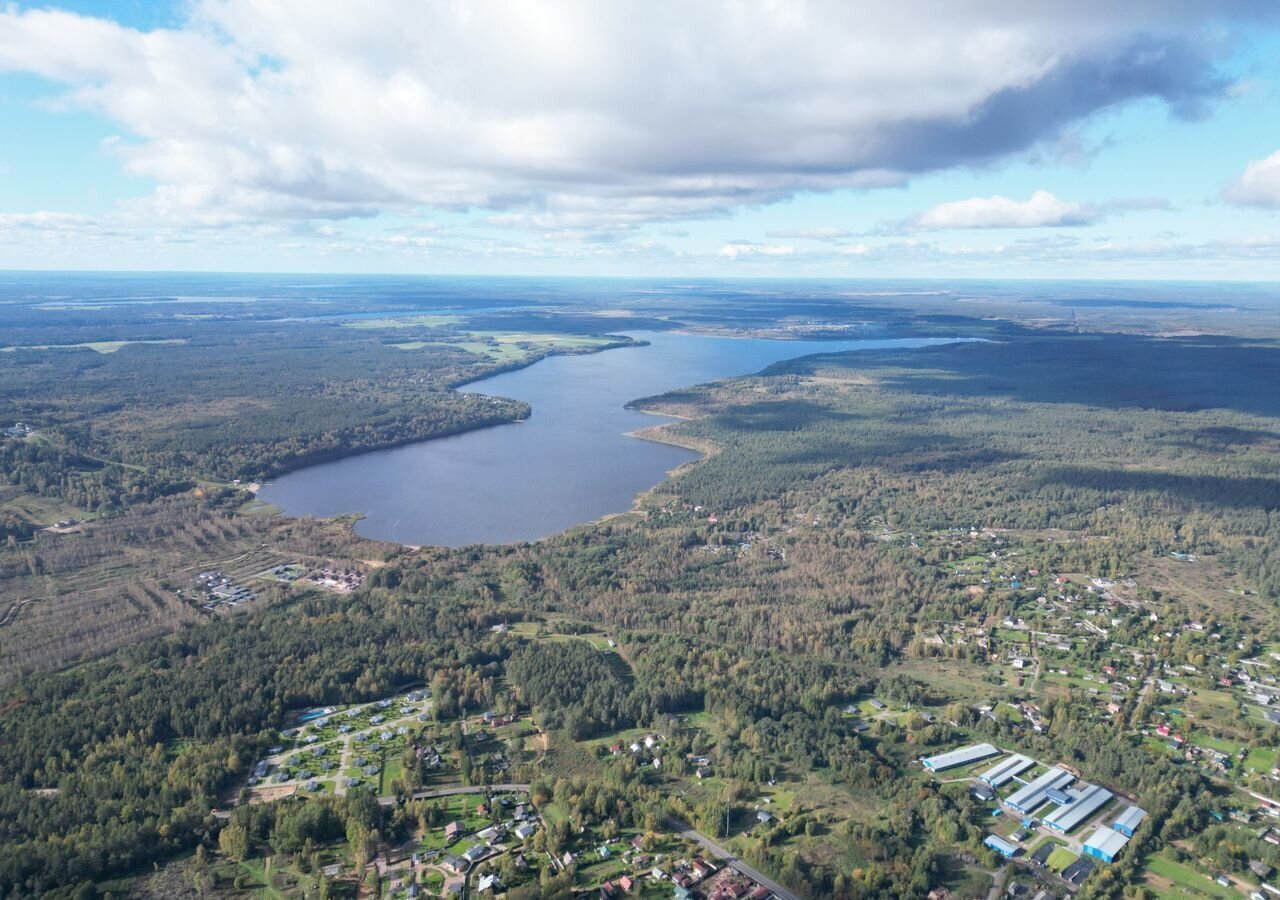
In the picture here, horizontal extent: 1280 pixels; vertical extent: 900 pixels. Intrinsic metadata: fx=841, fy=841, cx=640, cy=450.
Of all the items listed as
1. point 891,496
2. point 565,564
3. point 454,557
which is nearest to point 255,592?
point 454,557

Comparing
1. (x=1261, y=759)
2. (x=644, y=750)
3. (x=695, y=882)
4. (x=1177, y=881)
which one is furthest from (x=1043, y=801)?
(x=644, y=750)

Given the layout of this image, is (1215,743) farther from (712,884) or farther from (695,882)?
(695,882)

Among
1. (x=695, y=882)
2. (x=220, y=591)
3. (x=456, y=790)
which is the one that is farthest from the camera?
(x=220, y=591)

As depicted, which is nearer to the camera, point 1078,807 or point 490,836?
point 490,836

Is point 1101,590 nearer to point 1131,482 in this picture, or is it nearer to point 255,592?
point 1131,482

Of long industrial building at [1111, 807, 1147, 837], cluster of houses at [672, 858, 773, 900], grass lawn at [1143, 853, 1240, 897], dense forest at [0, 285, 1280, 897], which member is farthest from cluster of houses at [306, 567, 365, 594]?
grass lawn at [1143, 853, 1240, 897]

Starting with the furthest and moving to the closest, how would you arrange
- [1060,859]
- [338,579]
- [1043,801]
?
1. [338,579]
2. [1043,801]
3. [1060,859]

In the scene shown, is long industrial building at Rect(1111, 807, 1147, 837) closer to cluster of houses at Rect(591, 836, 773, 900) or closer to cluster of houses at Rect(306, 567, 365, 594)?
→ cluster of houses at Rect(591, 836, 773, 900)
